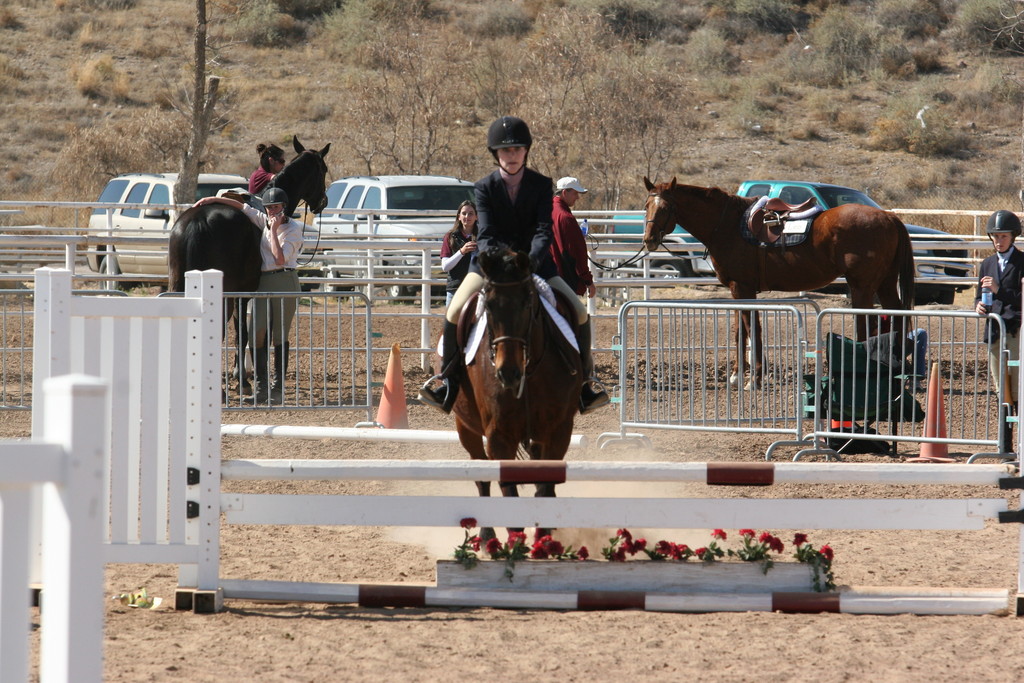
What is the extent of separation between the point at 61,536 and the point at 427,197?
1794 centimetres

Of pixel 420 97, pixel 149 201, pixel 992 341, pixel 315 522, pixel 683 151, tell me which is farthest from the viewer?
pixel 683 151

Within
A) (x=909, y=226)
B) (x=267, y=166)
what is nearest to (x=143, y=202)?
(x=267, y=166)

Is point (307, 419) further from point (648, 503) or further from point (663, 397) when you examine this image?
point (648, 503)

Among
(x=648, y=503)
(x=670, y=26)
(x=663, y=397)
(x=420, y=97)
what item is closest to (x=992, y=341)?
(x=663, y=397)

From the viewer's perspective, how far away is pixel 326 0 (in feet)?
153

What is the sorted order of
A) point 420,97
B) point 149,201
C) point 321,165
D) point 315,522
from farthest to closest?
1. point 420,97
2. point 149,201
3. point 321,165
4. point 315,522

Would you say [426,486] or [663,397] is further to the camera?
[663,397]

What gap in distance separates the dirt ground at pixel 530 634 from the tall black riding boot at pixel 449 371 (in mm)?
853

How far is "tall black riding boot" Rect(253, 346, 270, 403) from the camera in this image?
34.8ft

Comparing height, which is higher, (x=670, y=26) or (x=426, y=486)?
(x=670, y=26)

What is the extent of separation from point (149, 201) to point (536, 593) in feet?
60.8

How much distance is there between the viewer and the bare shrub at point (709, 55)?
42625mm

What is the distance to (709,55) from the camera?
141 ft

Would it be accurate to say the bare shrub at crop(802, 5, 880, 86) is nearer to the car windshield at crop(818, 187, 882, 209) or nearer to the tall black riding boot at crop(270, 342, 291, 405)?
the car windshield at crop(818, 187, 882, 209)
